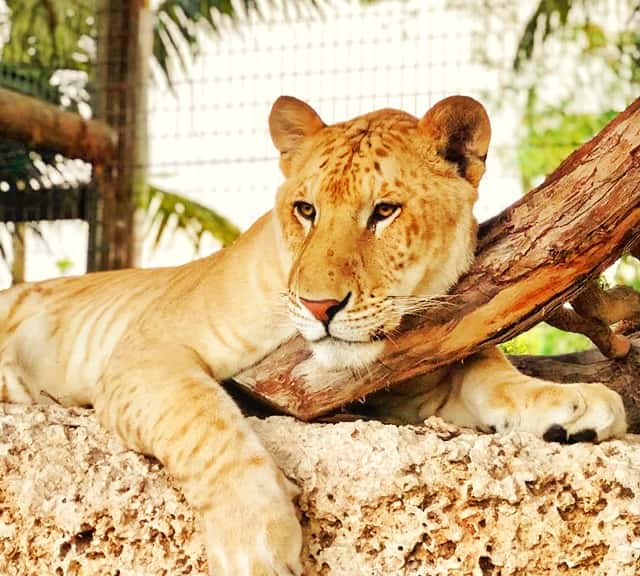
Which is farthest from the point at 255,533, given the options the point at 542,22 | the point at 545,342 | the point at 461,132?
the point at 542,22

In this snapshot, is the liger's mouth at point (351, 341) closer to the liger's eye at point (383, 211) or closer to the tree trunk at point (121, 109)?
the liger's eye at point (383, 211)

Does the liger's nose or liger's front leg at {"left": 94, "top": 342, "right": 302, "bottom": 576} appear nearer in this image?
liger's front leg at {"left": 94, "top": 342, "right": 302, "bottom": 576}

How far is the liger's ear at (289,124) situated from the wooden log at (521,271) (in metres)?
0.48

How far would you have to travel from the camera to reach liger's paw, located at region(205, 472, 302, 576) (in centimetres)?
183

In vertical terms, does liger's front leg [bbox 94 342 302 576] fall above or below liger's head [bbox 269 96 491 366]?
below

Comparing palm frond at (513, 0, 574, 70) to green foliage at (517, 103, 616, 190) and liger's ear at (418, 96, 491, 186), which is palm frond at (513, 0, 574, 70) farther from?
liger's ear at (418, 96, 491, 186)

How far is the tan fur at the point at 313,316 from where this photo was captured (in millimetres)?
1967

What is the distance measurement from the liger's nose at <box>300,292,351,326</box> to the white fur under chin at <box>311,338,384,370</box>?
6cm

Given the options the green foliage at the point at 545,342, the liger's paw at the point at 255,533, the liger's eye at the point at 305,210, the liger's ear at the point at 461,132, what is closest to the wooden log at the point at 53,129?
the green foliage at the point at 545,342

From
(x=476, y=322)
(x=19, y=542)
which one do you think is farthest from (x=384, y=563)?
(x=19, y=542)

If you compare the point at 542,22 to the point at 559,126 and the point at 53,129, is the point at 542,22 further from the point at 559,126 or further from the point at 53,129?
the point at 53,129

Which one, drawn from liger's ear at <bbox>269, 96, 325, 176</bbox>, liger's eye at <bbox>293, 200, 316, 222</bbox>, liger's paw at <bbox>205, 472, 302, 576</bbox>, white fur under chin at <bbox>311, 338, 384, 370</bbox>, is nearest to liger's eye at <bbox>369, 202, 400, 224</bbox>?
liger's eye at <bbox>293, 200, 316, 222</bbox>

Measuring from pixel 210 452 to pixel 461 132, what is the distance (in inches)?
34.9

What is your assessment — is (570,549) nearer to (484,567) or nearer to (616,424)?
(484,567)
